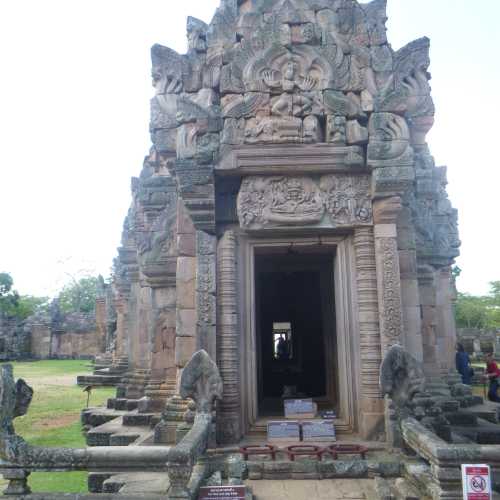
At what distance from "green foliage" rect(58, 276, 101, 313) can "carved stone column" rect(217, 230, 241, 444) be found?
6701 cm

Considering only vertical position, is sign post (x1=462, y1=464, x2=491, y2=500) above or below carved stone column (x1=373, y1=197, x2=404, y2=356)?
below

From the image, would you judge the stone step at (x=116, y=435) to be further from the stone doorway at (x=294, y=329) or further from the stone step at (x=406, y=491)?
the stone step at (x=406, y=491)

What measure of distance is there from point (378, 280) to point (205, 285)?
2293mm

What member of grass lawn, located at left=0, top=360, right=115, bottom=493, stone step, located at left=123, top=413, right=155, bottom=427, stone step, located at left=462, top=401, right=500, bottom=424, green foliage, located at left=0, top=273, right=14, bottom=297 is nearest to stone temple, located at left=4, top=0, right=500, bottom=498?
grass lawn, located at left=0, top=360, right=115, bottom=493

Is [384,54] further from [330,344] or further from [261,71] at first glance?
[330,344]

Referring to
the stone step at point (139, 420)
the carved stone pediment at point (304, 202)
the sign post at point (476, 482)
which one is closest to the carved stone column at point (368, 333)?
the carved stone pediment at point (304, 202)

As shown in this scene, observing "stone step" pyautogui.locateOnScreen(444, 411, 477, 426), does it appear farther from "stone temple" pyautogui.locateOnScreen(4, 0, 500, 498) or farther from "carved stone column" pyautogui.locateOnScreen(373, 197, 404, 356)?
"carved stone column" pyautogui.locateOnScreen(373, 197, 404, 356)

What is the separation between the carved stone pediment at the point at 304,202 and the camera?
22.2 feet

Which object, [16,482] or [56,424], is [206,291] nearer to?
[16,482]

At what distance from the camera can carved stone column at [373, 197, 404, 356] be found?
641cm

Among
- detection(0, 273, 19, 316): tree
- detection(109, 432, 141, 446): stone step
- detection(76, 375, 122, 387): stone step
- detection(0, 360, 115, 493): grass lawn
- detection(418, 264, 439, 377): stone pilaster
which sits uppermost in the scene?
detection(0, 273, 19, 316): tree

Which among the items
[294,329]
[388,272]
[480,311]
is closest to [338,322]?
[388,272]

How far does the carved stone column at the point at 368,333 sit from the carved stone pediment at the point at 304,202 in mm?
335

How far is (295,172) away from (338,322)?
7.09 feet
